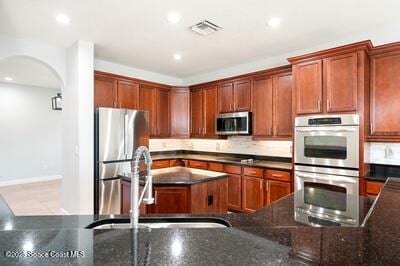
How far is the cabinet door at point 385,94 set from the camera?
2.82m

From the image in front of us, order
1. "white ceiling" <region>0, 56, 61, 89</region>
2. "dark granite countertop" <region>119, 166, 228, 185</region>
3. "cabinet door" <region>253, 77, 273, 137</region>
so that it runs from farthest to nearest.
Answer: "white ceiling" <region>0, 56, 61, 89</region>
"cabinet door" <region>253, 77, 273, 137</region>
"dark granite countertop" <region>119, 166, 228, 185</region>

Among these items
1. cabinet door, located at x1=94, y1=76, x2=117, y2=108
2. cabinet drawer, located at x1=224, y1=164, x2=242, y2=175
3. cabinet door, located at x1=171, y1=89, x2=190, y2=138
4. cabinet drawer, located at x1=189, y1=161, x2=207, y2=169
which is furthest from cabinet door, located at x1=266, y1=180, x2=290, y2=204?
cabinet door, located at x1=94, y1=76, x2=117, y2=108

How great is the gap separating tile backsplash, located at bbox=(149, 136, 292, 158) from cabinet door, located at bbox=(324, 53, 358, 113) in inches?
46.9

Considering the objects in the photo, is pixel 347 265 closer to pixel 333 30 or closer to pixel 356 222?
pixel 356 222

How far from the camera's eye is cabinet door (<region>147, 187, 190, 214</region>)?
243 cm

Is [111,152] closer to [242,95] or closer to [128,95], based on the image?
[128,95]

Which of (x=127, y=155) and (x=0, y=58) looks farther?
(x=127, y=155)

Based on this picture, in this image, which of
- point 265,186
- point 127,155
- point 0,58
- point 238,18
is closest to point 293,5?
point 238,18

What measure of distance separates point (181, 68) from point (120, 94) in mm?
1418

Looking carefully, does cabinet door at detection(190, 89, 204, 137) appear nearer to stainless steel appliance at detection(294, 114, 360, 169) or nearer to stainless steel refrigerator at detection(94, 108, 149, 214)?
stainless steel refrigerator at detection(94, 108, 149, 214)

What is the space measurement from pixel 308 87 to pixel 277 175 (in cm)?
135

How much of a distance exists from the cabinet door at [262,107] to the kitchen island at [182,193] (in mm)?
1651

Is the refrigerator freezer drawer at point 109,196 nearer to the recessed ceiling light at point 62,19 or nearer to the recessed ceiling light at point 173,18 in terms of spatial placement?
the recessed ceiling light at point 62,19

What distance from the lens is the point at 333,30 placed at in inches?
124
